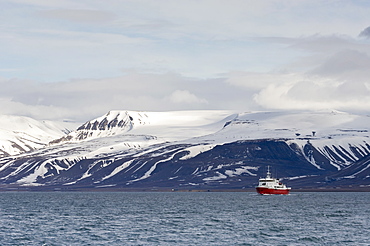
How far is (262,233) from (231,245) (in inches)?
660

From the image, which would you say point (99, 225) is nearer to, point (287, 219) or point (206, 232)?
point (206, 232)

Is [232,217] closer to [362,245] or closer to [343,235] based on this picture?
[343,235]

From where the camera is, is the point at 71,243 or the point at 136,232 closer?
the point at 71,243

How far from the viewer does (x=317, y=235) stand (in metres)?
119

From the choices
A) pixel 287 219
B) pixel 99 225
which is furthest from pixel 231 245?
pixel 287 219

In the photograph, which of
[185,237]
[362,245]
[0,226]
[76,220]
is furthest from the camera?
[76,220]

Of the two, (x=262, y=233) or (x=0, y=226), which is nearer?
(x=262, y=233)

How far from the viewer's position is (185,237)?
116062 millimetres

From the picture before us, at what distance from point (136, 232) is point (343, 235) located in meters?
32.5

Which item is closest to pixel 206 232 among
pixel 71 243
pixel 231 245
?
pixel 231 245

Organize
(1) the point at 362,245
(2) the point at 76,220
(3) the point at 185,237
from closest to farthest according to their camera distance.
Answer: (1) the point at 362,245 < (3) the point at 185,237 < (2) the point at 76,220

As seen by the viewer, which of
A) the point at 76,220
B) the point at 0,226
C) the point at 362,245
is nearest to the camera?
the point at 362,245

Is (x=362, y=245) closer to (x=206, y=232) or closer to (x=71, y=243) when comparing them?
(x=206, y=232)

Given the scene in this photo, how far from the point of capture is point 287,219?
498ft
